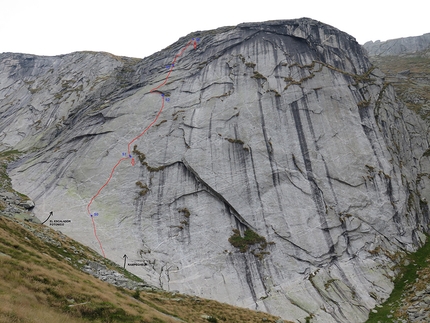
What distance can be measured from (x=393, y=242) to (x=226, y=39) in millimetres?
54746

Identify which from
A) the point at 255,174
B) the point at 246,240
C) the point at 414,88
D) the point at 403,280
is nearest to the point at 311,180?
the point at 255,174

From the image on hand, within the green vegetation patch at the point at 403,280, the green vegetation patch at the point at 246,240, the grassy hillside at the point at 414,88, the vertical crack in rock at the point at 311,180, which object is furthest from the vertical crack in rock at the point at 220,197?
the grassy hillside at the point at 414,88

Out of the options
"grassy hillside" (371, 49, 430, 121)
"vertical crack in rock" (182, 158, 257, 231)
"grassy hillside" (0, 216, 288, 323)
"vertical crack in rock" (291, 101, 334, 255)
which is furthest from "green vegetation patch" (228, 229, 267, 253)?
"grassy hillside" (371, 49, 430, 121)

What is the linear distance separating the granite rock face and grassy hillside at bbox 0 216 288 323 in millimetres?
7953

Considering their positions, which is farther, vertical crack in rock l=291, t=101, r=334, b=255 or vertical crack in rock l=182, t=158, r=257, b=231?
vertical crack in rock l=182, t=158, r=257, b=231

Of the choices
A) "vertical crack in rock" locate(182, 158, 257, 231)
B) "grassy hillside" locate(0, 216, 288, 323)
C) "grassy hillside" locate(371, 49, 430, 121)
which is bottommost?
"grassy hillside" locate(0, 216, 288, 323)

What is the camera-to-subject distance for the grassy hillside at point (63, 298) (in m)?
13.9

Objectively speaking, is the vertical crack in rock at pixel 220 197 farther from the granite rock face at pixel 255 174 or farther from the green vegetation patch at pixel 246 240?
the green vegetation patch at pixel 246 240

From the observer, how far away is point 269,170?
4647 cm

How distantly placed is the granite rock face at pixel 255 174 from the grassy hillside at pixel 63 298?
7.95 meters

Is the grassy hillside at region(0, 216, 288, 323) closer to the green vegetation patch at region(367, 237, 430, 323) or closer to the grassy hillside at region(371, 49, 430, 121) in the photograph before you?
the green vegetation patch at region(367, 237, 430, 323)

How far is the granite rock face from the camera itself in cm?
3694

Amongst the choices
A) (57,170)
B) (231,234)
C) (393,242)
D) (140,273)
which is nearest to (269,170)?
(231,234)

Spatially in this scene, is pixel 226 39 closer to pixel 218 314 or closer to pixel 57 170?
pixel 57 170
